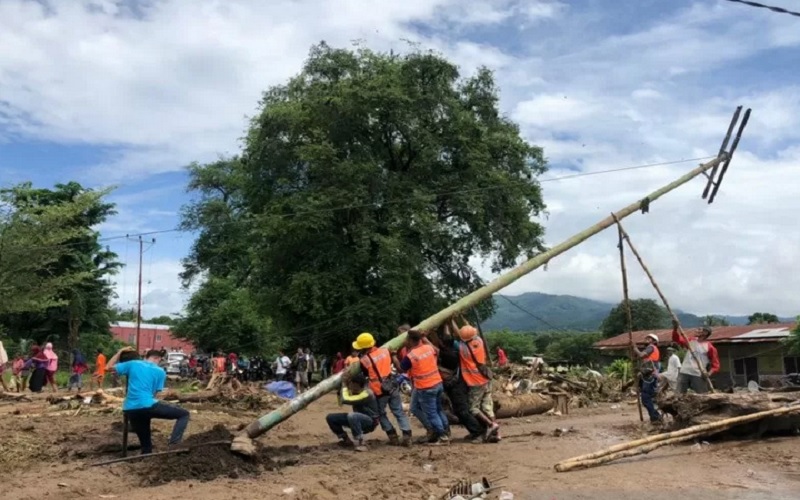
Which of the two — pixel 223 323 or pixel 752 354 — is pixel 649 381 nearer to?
pixel 752 354

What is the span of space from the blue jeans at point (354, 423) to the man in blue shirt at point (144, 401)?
7.69 ft

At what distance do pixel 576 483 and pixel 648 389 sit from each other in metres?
5.24

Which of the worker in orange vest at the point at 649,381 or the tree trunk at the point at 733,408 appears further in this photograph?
the worker in orange vest at the point at 649,381

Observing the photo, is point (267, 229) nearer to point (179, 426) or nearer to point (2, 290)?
point (2, 290)

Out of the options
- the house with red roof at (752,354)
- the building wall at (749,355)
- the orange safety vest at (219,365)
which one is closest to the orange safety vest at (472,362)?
the orange safety vest at (219,365)

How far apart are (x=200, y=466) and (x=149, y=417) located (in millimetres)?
1328

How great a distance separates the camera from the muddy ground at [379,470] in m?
7.26

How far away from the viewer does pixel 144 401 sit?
9.06m

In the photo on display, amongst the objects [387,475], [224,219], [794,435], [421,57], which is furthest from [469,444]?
[224,219]

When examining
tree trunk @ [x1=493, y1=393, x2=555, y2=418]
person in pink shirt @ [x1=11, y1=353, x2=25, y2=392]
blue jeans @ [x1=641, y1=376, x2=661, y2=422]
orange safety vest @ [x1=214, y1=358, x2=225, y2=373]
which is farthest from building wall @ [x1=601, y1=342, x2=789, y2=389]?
person in pink shirt @ [x1=11, y1=353, x2=25, y2=392]

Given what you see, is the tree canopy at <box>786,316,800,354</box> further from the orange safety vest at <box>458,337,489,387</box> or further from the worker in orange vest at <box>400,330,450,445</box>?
the worker in orange vest at <box>400,330,450,445</box>

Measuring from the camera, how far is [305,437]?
41.5ft

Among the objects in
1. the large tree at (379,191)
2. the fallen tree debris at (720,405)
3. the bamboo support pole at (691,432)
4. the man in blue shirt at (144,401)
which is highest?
the large tree at (379,191)

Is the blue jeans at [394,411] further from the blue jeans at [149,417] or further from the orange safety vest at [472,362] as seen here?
the blue jeans at [149,417]
